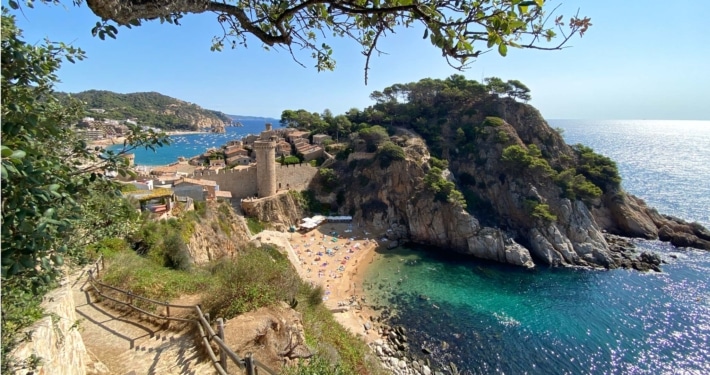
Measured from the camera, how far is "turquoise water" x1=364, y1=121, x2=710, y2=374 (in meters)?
16.7

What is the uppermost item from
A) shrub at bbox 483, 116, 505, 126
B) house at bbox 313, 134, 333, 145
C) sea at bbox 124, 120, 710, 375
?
shrub at bbox 483, 116, 505, 126

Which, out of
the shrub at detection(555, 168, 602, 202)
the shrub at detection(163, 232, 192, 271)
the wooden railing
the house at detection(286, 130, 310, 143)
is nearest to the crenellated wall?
the house at detection(286, 130, 310, 143)

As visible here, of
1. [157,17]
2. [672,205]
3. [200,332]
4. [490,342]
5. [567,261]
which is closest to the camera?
[157,17]

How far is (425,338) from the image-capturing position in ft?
59.4

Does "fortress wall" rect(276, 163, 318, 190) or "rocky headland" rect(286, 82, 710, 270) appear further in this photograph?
"fortress wall" rect(276, 163, 318, 190)

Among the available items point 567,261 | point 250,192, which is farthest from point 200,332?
point 567,261

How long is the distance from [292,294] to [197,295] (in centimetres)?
258

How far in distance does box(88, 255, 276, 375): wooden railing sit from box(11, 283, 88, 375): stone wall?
1790mm

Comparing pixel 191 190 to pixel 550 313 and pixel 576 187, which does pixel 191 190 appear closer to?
pixel 550 313

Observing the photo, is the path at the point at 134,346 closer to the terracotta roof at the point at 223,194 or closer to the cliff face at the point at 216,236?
the cliff face at the point at 216,236

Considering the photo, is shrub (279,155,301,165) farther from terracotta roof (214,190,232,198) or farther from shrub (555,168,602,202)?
shrub (555,168,602,202)

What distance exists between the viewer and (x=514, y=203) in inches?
1293

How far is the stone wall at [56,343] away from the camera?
358 cm

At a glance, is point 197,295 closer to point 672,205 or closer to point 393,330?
point 393,330
